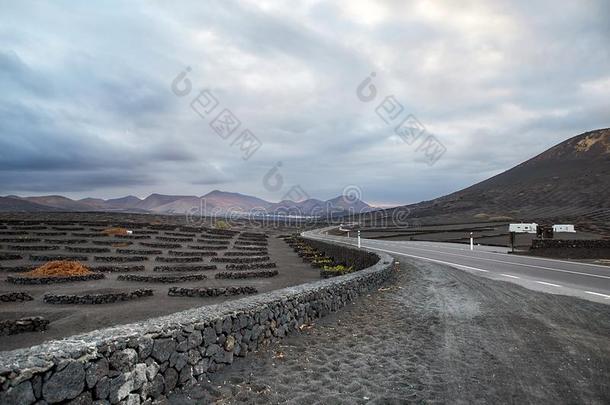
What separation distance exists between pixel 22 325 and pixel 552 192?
127639 mm

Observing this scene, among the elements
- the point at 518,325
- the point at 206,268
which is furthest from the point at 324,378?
the point at 206,268

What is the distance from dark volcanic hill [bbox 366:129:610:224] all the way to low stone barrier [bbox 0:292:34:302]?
79.3 meters

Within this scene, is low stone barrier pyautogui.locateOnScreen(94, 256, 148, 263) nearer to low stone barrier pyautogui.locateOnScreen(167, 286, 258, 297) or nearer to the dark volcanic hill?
low stone barrier pyautogui.locateOnScreen(167, 286, 258, 297)

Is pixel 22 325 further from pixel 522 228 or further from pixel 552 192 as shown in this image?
pixel 552 192

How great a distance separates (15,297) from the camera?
50.8 feet

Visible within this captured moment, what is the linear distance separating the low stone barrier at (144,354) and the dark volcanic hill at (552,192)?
78.0 meters

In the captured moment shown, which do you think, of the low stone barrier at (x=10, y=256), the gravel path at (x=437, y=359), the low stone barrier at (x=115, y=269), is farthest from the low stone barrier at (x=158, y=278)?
the low stone barrier at (x=10, y=256)

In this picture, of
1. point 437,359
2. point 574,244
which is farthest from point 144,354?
point 574,244

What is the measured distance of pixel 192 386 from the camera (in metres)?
5.84

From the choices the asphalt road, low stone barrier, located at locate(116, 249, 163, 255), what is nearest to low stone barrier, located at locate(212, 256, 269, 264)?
low stone barrier, located at locate(116, 249, 163, 255)

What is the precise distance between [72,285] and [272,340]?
608 inches

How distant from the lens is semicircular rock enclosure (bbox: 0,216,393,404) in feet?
13.8

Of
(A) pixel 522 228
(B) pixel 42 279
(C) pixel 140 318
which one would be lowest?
(C) pixel 140 318

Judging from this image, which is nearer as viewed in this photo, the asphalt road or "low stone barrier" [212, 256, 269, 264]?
the asphalt road
